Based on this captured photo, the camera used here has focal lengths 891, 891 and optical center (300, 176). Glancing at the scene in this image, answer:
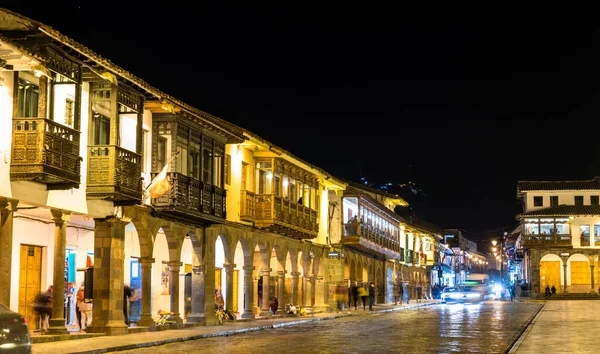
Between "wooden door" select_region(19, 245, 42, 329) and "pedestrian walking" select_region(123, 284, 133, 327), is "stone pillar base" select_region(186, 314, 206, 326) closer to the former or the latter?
"pedestrian walking" select_region(123, 284, 133, 327)

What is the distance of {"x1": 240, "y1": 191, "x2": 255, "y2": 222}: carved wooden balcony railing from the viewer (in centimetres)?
3528

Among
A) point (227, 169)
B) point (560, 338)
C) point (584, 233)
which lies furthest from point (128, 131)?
point (584, 233)

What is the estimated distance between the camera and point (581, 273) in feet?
289

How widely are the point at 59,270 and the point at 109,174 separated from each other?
2.81 m

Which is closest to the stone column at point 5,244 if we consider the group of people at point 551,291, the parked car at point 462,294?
the parked car at point 462,294

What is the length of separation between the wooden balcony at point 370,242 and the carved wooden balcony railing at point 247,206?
52.5ft

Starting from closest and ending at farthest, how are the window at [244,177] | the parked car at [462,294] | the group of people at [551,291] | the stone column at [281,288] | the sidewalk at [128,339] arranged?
1. the sidewalk at [128,339]
2. the window at [244,177]
3. the stone column at [281,288]
4. the parked car at [462,294]
5. the group of people at [551,291]

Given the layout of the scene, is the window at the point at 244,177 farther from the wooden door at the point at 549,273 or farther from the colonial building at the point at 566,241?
the wooden door at the point at 549,273

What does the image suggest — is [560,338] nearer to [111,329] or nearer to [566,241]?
[111,329]

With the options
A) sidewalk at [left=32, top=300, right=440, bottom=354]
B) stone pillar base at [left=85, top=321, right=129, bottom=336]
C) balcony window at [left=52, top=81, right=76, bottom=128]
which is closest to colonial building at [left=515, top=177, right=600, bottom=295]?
sidewalk at [left=32, top=300, right=440, bottom=354]

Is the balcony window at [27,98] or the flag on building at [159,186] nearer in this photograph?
the balcony window at [27,98]

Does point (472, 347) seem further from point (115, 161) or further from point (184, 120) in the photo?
point (184, 120)

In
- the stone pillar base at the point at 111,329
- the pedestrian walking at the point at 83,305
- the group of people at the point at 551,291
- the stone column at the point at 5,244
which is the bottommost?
the group of people at the point at 551,291

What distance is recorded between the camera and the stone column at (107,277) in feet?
81.4
